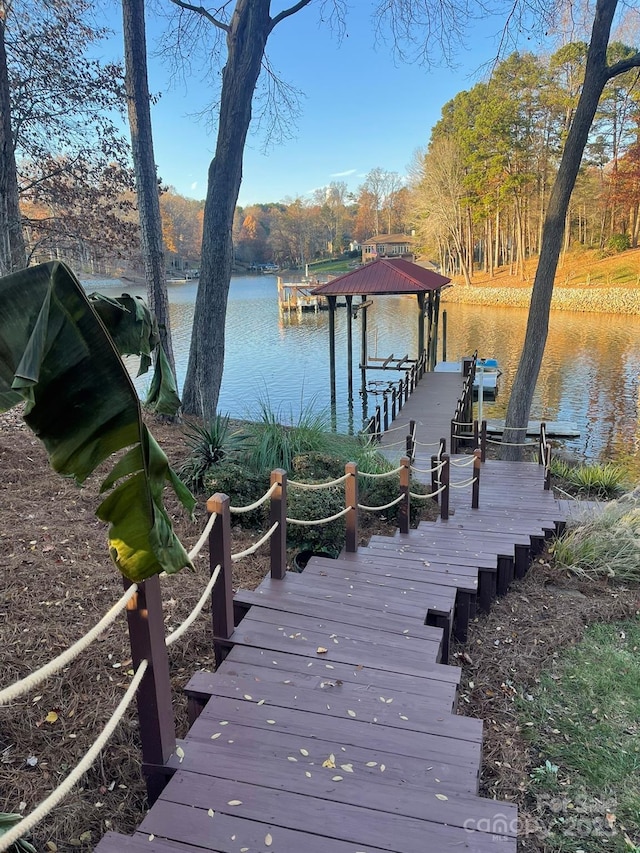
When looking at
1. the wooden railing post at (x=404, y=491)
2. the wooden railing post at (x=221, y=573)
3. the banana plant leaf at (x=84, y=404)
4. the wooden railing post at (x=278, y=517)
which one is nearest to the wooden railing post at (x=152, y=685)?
the banana plant leaf at (x=84, y=404)

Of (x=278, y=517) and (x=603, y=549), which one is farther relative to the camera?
(x=603, y=549)

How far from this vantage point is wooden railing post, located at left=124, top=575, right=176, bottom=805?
213 centimetres

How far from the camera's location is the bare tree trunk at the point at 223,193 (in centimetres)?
873

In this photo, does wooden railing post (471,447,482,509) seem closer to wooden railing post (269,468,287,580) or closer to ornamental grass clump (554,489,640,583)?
ornamental grass clump (554,489,640,583)

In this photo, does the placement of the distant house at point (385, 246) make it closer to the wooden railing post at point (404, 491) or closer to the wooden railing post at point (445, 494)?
the wooden railing post at point (445, 494)

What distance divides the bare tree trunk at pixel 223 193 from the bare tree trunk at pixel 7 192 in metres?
2.75

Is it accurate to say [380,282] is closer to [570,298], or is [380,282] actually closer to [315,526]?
[315,526]

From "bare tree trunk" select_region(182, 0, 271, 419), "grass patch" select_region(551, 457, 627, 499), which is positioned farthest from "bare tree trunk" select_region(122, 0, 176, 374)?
"grass patch" select_region(551, 457, 627, 499)

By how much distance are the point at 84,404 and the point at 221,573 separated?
1.69m

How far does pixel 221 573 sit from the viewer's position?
3.03 m

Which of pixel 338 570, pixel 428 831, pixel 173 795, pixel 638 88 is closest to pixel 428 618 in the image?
pixel 338 570

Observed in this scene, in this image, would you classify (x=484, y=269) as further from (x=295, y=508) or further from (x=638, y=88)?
(x=295, y=508)

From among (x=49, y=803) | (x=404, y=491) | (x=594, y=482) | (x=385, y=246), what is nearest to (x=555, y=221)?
(x=594, y=482)

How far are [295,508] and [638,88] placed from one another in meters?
40.9
